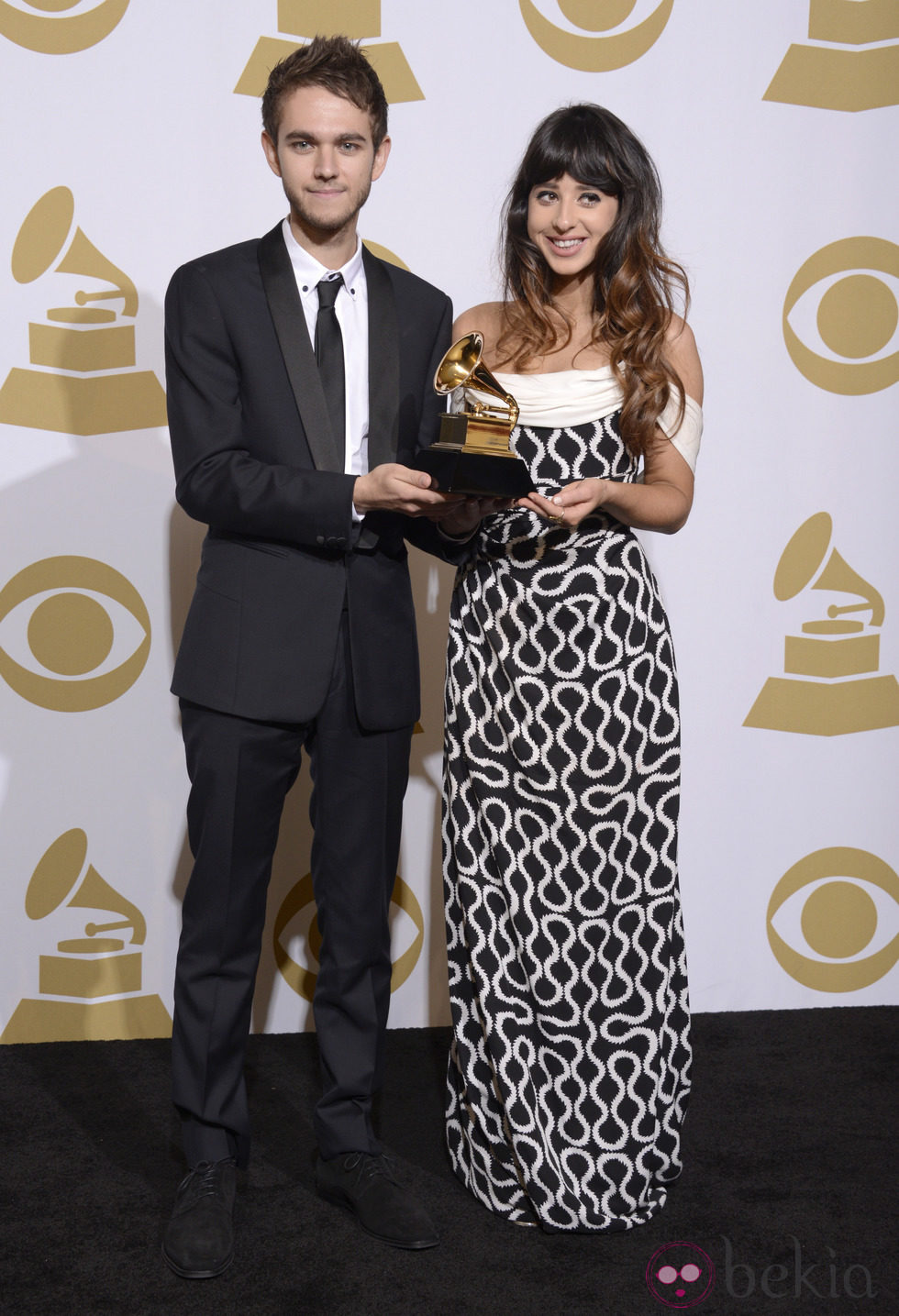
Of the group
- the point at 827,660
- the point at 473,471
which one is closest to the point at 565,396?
the point at 473,471

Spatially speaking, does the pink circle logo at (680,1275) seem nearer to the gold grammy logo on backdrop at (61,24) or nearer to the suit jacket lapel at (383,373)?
the suit jacket lapel at (383,373)

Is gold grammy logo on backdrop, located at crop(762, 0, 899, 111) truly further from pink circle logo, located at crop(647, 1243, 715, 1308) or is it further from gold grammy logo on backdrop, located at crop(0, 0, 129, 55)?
pink circle logo, located at crop(647, 1243, 715, 1308)

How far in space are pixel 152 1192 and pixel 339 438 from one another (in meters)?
1.49

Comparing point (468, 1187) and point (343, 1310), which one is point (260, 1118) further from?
point (343, 1310)

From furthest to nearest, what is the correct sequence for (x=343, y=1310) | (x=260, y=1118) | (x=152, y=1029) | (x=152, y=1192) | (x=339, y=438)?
1. (x=152, y=1029)
2. (x=260, y=1118)
3. (x=152, y=1192)
4. (x=339, y=438)
5. (x=343, y=1310)

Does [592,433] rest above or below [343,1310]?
above

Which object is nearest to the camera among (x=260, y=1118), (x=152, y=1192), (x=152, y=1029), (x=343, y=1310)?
(x=343, y=1310)

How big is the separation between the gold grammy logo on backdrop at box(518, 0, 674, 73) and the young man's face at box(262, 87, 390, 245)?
112 cm

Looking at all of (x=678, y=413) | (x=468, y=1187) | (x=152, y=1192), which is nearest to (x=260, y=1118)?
(x=152, y=1192)

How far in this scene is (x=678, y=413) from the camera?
7.38 feet

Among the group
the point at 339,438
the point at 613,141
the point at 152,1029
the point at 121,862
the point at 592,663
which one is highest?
the point at 613,141

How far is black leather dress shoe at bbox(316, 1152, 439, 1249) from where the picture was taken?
86.2 inches

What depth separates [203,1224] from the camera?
7.06 feet

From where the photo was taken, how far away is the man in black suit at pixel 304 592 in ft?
6.80
